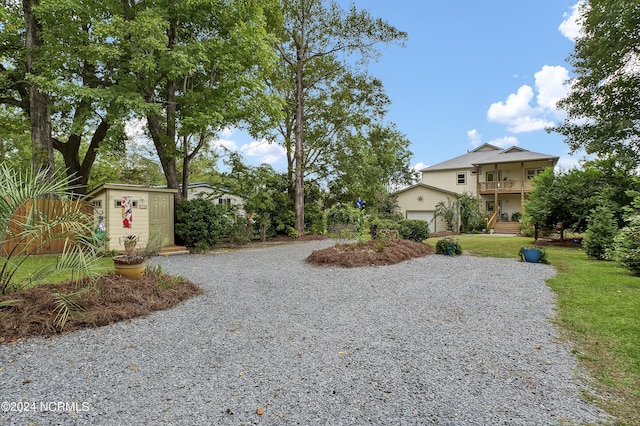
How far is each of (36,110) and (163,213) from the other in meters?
5.35

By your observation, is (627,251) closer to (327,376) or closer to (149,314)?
(327,376)

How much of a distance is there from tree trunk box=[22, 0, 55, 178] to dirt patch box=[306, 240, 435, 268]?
9225 millimetres

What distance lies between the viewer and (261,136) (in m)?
13.8

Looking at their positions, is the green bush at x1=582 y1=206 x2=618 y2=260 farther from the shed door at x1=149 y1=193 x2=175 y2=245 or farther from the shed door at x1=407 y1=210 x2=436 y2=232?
the shed door at x1=149 y1=193 x2=175 y2=245

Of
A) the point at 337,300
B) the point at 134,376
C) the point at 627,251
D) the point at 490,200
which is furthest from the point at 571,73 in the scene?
the point at 134,376

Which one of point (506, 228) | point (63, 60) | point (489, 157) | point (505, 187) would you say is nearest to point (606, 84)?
point (506, 228)

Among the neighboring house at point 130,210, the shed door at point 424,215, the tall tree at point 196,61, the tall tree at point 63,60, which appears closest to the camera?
the tall tree at point 63,60

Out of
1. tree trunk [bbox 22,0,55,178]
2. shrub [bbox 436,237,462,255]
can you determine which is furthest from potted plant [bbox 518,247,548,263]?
tree trunk [bbox 22,0,55,178]

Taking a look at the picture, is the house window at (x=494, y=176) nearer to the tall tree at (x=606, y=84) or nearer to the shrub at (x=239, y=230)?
the tall tree at (x=606, y=84)

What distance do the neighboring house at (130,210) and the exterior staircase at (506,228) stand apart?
796 inches

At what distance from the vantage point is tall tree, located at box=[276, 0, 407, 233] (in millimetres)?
15289

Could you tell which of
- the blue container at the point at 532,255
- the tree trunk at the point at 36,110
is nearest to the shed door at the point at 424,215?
the blue container at the point at 532,255

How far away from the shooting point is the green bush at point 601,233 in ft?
29.9

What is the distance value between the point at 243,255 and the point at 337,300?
18.3 feet
